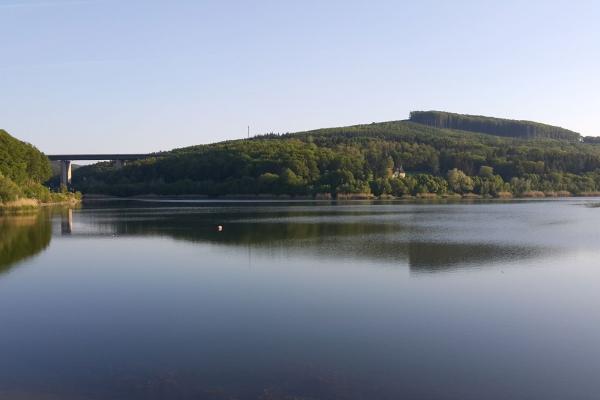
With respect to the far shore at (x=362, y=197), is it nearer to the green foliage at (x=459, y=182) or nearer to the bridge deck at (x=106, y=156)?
the green foliage at (x=459, y=182)

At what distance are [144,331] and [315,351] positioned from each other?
3709 mm

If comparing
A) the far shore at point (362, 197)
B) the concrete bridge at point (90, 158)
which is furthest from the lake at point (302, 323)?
the concrete bridge at point (90, 158)

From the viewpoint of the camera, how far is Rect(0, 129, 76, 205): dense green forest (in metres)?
53.2

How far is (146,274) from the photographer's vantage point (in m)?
18.9

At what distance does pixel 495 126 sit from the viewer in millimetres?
172250

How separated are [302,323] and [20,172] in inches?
2203

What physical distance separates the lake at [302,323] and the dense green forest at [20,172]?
32.0 metres

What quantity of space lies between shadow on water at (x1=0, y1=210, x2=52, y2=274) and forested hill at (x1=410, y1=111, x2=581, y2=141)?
151540mm

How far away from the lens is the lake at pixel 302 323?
8570mm

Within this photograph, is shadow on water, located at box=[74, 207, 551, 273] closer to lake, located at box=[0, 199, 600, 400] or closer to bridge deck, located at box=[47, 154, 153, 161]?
lake, located at box=[0, 199, 600, 400]

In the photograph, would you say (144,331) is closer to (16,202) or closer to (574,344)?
(574,344)

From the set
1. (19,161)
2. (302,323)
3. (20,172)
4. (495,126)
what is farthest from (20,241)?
(495,126)

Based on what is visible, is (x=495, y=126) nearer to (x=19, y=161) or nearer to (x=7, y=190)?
(x=19, y=161)

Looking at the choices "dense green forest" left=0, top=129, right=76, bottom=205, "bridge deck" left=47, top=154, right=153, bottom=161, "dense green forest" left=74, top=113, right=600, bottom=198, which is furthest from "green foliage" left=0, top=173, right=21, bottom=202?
"bridge deck" left=47, top=154, right=153, bottom=161
